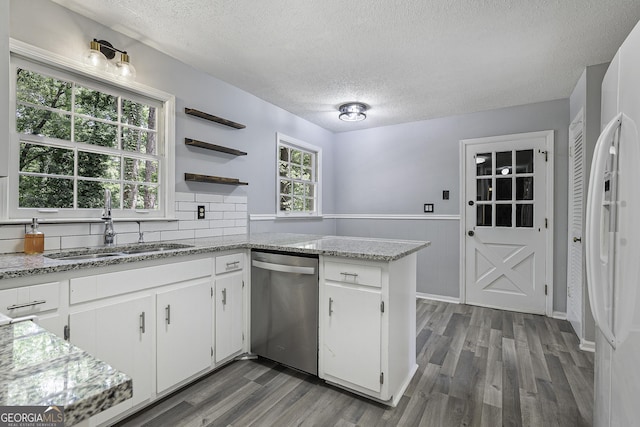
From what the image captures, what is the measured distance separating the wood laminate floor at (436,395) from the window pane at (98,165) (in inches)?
61.7

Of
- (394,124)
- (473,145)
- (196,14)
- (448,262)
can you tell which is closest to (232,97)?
(196,14)

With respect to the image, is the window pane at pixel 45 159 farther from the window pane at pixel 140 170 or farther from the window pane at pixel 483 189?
the window pane at pixel 483 189

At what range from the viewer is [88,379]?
459 mm

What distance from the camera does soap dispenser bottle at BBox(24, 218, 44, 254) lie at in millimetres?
1680

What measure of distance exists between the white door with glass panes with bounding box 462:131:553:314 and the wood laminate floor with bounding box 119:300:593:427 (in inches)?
35.6

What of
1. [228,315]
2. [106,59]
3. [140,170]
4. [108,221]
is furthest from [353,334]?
[106,59]

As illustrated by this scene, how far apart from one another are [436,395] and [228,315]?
1487 mm

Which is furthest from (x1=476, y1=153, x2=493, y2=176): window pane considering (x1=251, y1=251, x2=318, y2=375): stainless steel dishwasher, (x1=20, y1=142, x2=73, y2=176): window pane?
(x1=20, y1=142, x2=73, y2=176): window pane

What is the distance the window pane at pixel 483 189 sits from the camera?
3660mm

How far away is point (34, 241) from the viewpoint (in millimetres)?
1696

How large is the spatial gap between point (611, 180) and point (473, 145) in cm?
290

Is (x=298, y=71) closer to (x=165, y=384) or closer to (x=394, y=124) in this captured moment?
(x=394, y=124)

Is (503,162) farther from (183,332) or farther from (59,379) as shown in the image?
(59,379)

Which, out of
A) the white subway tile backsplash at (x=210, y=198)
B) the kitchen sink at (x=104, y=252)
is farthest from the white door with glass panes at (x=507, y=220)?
the kitchen sink at (x=104, y=252)
